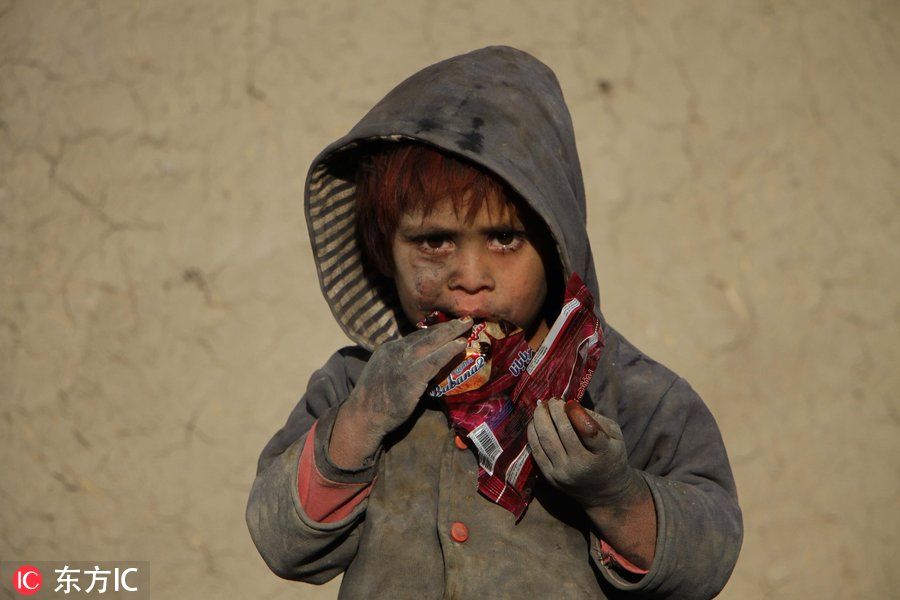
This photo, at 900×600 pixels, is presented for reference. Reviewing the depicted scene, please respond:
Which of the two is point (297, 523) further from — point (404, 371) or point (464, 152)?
point (464, 152)

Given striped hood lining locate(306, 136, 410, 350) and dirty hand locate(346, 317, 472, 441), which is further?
striped hood lining locate(306, 136, 410, 350)

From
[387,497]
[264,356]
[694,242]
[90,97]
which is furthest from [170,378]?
[387,497]

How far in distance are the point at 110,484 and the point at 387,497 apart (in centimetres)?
243

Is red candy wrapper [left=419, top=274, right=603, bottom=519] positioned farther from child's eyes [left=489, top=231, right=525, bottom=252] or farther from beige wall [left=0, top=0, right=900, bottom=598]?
beige wall [left=0, top=0, right=900, bottom=598]

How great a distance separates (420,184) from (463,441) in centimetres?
39

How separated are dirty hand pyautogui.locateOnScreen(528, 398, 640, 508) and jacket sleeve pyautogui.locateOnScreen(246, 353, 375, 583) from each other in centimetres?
29

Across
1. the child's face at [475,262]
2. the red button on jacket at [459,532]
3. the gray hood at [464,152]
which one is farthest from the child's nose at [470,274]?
the red button on jacket at [459,532]

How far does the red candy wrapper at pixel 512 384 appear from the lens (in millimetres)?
1524

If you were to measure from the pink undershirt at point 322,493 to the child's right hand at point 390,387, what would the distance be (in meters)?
0.04

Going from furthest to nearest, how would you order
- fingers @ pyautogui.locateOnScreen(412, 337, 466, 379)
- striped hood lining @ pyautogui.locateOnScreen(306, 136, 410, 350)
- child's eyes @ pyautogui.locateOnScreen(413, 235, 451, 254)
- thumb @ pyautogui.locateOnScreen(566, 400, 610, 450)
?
striped hood lining @ pyautogui.locateOnScreen(306, 136, 410, 350)
child's eyes @ pyautogui.locateOnScreen(413, 235, 451, 254)
fingers @ pyautogui.locateOnScreen(412, 337, 466, 379)
thumb @ pyautogui.locateOnScreen(566, 400, 610, 450)

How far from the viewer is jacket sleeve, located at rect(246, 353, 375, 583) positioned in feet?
5.19

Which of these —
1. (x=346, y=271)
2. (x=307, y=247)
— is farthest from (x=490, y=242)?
(x=307, y=247)

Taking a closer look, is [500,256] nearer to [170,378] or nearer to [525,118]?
[525,118]

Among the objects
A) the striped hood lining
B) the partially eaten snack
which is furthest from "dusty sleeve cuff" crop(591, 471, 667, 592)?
the striped hood lining
